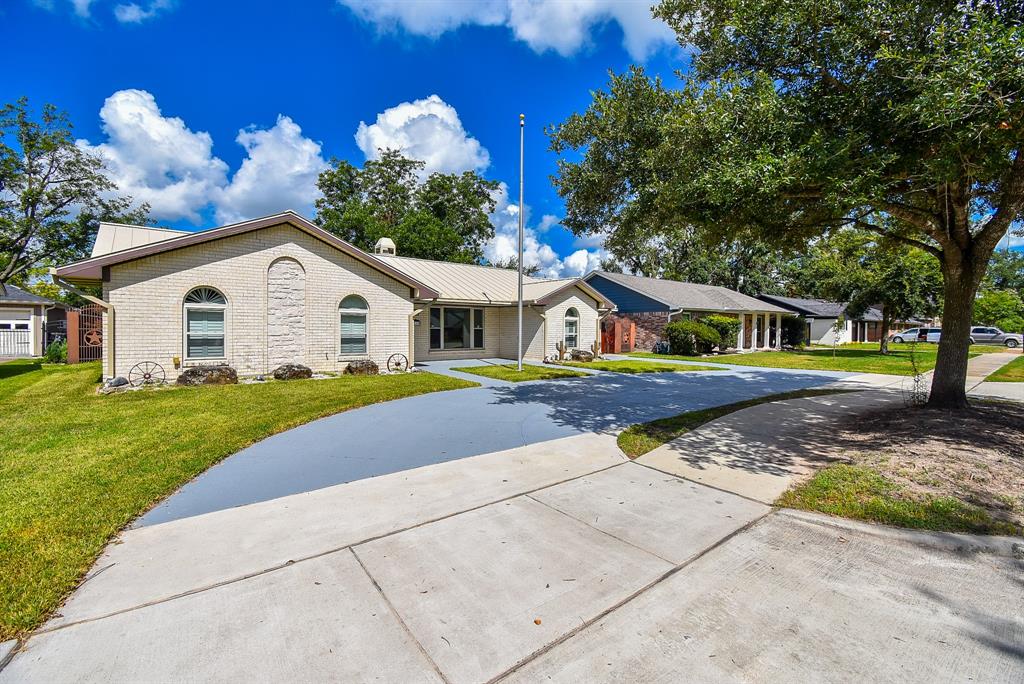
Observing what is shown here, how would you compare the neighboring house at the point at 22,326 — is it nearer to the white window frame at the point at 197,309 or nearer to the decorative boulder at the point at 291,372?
the white window frame at the point at 197,309

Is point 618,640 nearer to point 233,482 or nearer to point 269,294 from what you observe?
point 233,482

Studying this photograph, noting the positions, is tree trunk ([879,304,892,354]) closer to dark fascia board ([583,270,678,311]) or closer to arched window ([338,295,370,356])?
dark fascia board ([583,270,678,311])

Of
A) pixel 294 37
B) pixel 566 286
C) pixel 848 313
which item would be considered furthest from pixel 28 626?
pixel 848 313

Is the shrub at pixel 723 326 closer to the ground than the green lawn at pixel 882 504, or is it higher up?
higher up

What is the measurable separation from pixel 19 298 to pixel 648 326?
3410 cm

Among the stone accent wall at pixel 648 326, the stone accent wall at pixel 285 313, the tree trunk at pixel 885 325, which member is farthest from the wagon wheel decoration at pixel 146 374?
the tree trunk at pixel 885 325

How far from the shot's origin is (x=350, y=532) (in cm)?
388

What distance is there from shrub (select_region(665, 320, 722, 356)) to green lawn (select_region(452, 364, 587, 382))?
35.5ft

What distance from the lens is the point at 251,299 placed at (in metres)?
12.6

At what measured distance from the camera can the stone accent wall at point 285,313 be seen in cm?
1290

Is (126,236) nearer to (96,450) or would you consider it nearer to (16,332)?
(96,450)

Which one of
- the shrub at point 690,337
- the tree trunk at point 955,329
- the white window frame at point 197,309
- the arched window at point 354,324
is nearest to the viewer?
the tree trunk at point 955,329

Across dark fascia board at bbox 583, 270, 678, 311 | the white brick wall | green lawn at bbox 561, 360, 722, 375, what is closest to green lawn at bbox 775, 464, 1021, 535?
green lawn at bbox 561, 360, 722, 375

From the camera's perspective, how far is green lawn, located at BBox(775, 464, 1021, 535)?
388 cm
